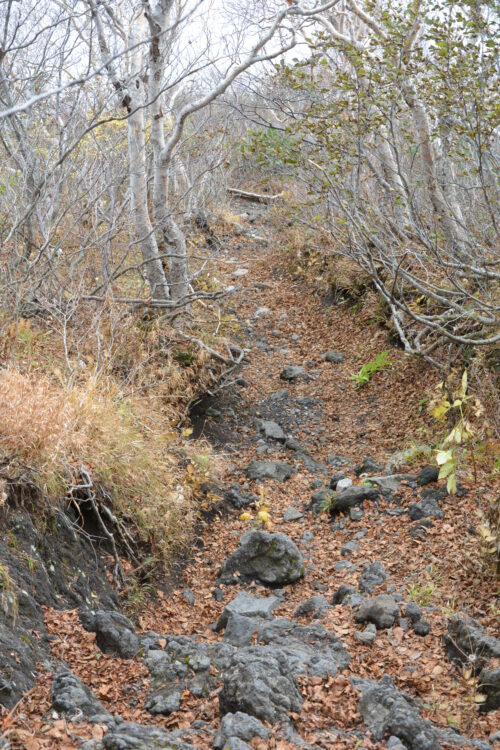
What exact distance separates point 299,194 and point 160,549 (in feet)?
28.4

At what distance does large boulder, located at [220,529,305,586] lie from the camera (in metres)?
4.49

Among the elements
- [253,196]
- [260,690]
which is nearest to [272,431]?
[260,690]

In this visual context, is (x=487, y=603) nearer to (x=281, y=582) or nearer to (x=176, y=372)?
(x=281, y=582)

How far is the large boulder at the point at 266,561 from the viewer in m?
4.49

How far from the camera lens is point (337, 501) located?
5391 millimetres

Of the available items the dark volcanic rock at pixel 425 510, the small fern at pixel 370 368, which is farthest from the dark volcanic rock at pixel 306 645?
the small fern at pixel 370 368

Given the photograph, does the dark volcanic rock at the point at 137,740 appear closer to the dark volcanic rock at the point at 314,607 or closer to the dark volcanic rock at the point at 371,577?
the dark volcanic rock at the point at 314,607

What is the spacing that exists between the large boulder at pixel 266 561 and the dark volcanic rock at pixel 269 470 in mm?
1417

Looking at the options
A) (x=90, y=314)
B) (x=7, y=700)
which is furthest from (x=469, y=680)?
(x=90, y=314)

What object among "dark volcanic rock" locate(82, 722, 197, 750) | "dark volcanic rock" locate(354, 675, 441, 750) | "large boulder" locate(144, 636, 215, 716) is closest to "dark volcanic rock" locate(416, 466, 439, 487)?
"dark volcanic rock" locate(354, 675, 441, 750)

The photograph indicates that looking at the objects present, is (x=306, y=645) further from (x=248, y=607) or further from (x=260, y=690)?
(x=260, y=690)

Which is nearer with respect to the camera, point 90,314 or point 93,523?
point 93,523

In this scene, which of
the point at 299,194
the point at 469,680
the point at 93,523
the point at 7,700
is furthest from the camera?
the point at 299,194

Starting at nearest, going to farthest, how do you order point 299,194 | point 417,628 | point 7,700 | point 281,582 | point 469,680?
1. point 7,700
2. point 469,680
3. point 417,628
4. point 281,582
5. point 299,194
